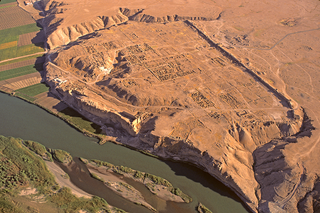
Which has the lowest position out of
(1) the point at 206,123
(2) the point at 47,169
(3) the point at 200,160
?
(2) the point at 47,169

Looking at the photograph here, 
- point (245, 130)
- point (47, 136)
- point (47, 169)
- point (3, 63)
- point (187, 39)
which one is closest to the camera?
point (47, 169)

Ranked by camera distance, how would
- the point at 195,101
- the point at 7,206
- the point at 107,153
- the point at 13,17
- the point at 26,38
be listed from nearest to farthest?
the point at 7,206
the point at 107,153
the point at 195,101
the point at 26,38
the point at 13,17

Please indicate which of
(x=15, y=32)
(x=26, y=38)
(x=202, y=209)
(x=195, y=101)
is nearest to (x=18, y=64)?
(x=26, y=38)

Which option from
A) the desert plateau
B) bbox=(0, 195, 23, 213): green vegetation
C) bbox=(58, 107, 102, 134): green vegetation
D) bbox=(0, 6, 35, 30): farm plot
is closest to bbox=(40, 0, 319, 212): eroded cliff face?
the desert plateau

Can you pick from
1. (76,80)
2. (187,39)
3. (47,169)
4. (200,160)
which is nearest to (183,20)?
(187,39)

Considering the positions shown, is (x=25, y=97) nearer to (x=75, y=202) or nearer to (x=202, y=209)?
(x=75, y=202)

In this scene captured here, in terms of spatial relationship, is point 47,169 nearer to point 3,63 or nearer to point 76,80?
point 76,80

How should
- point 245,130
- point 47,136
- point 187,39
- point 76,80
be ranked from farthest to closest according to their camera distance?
point 187,39, point 76,80, point 47,136, point 245,130

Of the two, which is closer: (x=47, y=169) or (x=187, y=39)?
(x=47, y=169)
